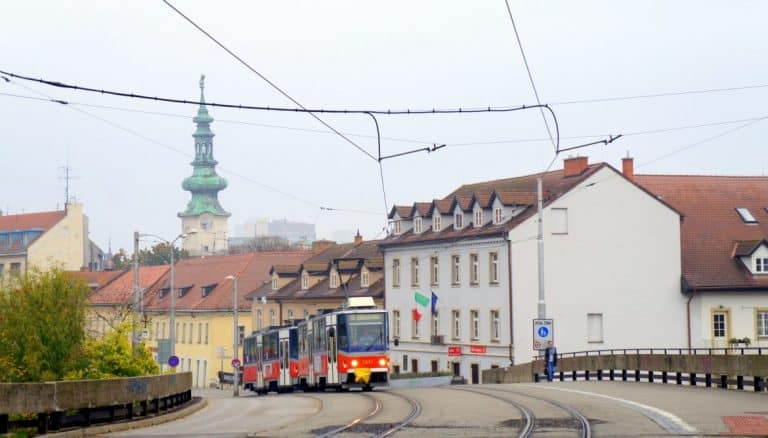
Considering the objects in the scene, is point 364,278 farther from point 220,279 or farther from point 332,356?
point 332,356

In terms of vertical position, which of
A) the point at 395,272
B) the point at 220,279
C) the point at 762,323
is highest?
the point at 220,279

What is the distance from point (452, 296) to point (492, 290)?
485cm

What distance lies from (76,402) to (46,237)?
112 m

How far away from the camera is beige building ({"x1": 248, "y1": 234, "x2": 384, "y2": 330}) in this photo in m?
85.6

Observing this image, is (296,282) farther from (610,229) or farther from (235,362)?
(610,229)

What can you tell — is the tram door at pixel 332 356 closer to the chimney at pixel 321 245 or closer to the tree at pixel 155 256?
the chimney at pixel 321 245

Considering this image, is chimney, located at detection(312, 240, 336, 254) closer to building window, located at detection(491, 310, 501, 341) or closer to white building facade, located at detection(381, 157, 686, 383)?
white building facade, located at detection(381, 157, 686, 383)

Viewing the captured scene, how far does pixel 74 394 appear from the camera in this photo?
79.4 ft

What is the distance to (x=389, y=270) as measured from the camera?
8162cm

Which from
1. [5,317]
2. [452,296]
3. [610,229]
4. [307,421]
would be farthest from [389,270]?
[307,421]

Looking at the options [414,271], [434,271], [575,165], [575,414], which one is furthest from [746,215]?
[575,414]

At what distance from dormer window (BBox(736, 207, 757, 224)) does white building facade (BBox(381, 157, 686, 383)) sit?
5727 mm

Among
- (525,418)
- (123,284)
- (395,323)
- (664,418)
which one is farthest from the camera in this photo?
(123,284)

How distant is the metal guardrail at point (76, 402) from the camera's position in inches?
893
